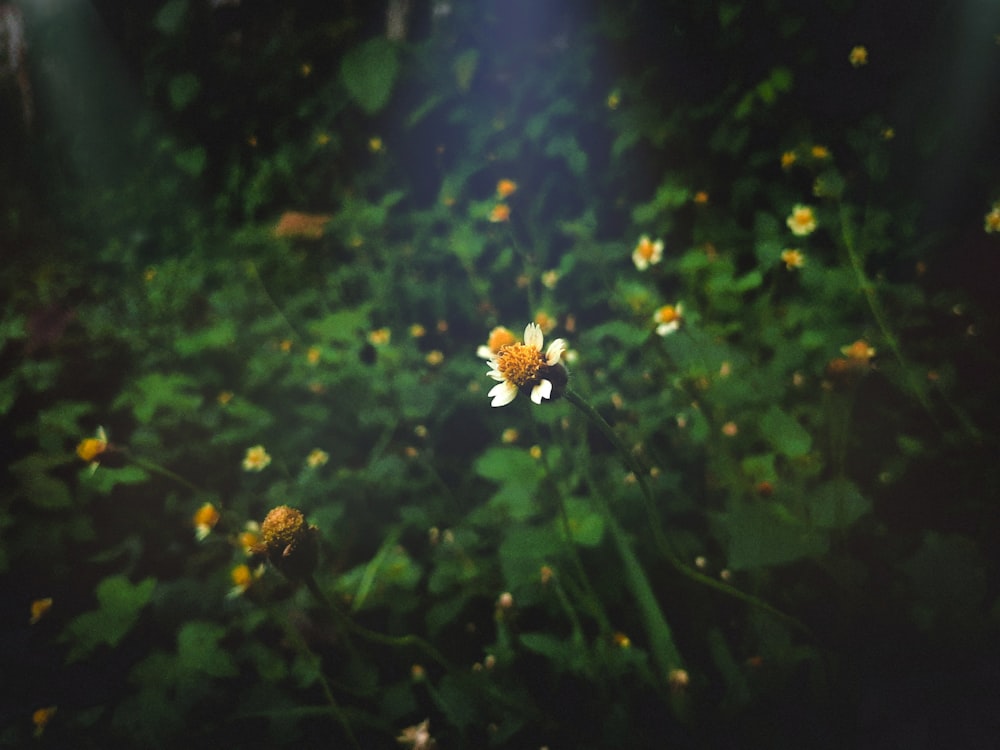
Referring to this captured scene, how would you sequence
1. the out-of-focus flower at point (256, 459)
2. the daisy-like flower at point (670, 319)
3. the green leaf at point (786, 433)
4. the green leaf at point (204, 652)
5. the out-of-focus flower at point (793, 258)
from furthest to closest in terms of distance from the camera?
the out-of-focus flower at point (256, 459)
the out-of-focus flower at point (793, 258)
the daisy-like flower at point (670, 319)
the green leaf at point (204, 652)
the green leaf at point (786, 433)

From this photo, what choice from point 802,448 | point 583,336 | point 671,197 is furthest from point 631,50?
point 802,448

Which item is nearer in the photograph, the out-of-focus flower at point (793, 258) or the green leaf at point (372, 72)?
the out-of-focus flower at point (793, 258)

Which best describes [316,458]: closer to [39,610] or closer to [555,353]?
[39,610]

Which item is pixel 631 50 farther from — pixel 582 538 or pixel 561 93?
pixel 582 538

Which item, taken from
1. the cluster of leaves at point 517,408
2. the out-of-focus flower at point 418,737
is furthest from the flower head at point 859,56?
the out-of-focus flower at point 418,737

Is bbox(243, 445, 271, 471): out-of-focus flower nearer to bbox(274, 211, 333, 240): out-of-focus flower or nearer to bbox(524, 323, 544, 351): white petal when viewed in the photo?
bbox(274, 211, 333, 240): out-of-focus flower

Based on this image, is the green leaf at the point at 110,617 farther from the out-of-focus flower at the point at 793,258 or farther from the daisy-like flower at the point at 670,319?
the out-of-focus flower at the point at 793,258

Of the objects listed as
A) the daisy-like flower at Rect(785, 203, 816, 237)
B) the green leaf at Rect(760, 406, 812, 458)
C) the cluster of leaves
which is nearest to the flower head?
the cluster of leaves
